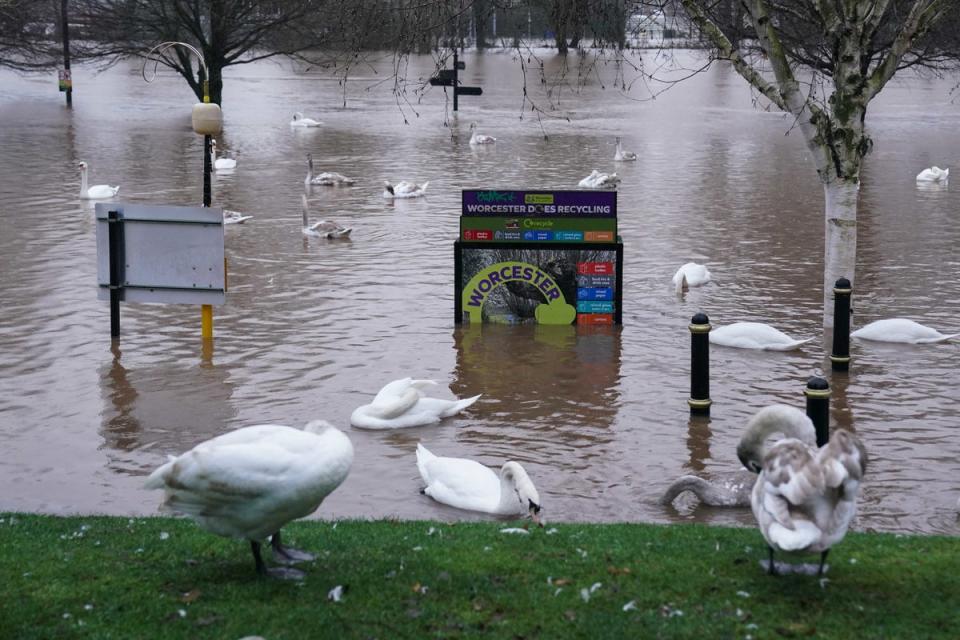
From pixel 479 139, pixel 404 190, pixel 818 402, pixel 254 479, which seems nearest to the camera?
pixel 254 479

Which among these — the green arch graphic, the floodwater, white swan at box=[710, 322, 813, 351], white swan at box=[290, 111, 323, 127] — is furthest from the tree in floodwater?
white swan at box=[290, 111, 323, 127]

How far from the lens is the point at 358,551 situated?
703 centimetres

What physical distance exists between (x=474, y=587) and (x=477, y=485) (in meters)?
2.56

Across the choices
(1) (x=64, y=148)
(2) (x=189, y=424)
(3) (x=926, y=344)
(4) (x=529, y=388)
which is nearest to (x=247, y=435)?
(2) (x=189, y=424)

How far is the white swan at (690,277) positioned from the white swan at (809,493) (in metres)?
10.2

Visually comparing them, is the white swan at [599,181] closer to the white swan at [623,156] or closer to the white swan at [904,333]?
the white swan at [623,156]

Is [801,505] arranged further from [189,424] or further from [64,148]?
[64,148]

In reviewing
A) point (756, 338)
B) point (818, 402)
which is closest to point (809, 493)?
point (818, 402)

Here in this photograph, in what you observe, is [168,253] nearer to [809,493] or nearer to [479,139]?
[809,493]

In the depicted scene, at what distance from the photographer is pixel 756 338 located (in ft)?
43.7

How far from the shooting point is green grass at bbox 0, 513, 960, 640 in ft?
19.0

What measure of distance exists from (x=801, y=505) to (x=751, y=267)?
41.0 feet

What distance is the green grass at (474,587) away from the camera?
580 cm

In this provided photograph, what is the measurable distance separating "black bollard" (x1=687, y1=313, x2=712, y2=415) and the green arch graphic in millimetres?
3635
